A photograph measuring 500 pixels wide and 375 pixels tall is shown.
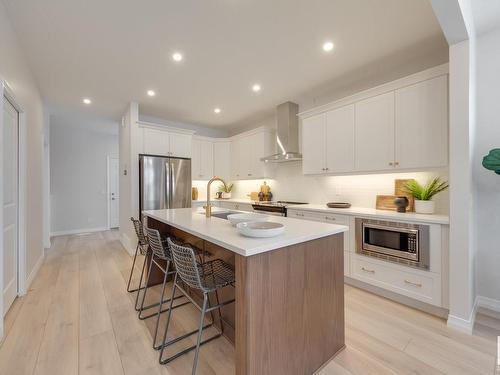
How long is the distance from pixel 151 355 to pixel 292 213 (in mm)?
2436

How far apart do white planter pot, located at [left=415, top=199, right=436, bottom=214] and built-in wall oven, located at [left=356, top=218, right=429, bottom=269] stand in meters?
0.37

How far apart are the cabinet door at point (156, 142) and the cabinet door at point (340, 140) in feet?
9.72

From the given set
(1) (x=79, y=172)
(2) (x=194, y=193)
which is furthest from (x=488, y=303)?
(1) (x=79, y=172)

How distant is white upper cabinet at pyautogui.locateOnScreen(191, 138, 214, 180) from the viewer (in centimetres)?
529

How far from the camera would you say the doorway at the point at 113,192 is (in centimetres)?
650

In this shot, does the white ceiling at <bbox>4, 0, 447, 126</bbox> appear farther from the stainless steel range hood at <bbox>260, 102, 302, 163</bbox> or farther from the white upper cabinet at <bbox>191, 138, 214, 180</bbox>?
the white upper cabinet at <bbox>191, 138, 214, 180</bbox>

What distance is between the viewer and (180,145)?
186 inches

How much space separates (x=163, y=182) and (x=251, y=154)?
1854 mm

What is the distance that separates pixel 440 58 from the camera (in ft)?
8.61

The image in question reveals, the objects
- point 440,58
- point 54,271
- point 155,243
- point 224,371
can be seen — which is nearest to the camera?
point 224,371

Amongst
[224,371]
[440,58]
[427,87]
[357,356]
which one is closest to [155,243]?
[224,371]

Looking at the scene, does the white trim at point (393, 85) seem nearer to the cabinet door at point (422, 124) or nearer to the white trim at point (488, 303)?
the cabinet door at point (422, 124)

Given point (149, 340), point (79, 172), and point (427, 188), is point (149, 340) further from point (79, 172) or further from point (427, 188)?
point (79, 172)

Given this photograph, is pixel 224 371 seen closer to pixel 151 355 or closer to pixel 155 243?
pixel 151 355
